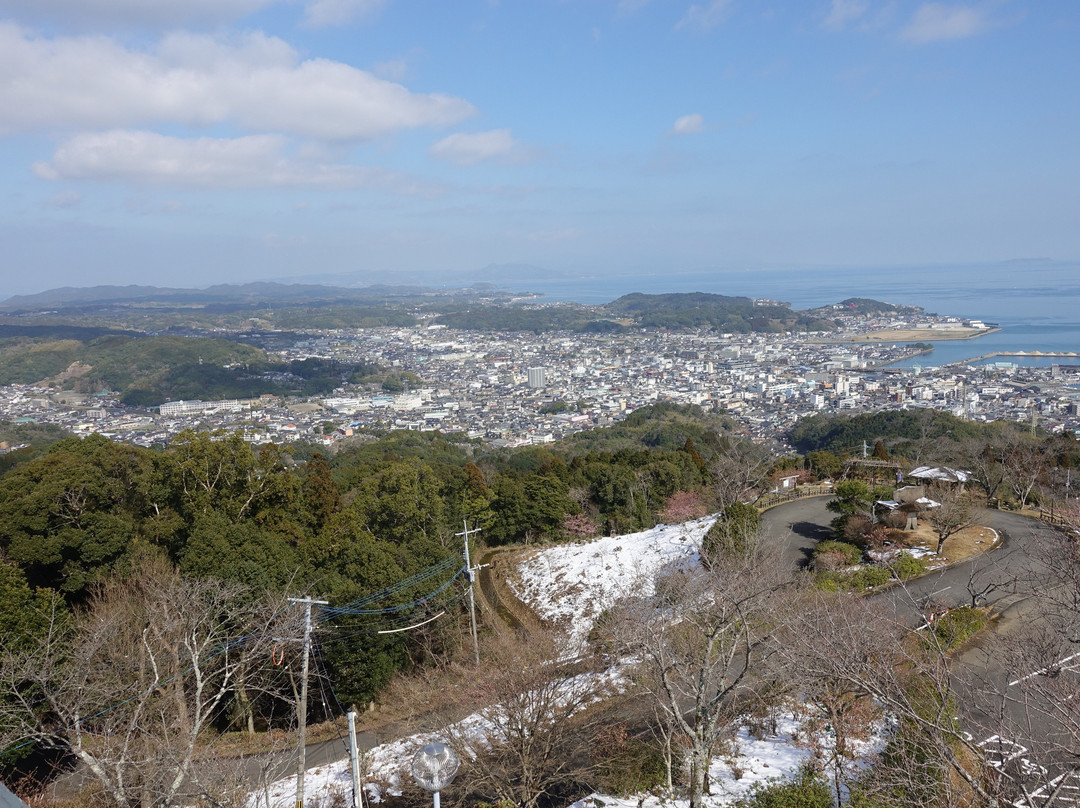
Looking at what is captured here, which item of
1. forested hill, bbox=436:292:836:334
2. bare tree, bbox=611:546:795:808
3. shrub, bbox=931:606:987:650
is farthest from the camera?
forested hill, bbox=436:292:836:334

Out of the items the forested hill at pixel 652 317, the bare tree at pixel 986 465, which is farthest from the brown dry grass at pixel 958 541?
the forested hill at pixel 652 317

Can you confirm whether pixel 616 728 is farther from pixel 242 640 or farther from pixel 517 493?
pixel 517 493

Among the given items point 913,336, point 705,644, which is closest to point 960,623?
point 705,644

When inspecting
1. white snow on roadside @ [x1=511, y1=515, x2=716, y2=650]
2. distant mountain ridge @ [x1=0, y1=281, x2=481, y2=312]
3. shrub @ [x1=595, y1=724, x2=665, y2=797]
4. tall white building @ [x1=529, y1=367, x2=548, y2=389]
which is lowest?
tall white building @ [x1=529, y1=367, x2=548, y2=389]

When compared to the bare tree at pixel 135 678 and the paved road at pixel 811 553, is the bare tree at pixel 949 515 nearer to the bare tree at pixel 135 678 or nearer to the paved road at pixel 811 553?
the paved road at pixel 811 553

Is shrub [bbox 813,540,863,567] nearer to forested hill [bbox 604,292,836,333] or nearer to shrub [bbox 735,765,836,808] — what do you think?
shrub [bbox 735,765,836,808]

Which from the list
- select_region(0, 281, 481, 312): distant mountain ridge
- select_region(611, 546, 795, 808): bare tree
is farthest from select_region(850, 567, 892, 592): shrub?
select_region(0, 281, 481, 312): distant mountain ridge

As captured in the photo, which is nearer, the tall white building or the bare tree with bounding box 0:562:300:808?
the bare tree with bounding box 0:562:300:808

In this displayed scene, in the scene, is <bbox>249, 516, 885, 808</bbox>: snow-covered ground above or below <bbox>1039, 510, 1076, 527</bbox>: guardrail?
below
